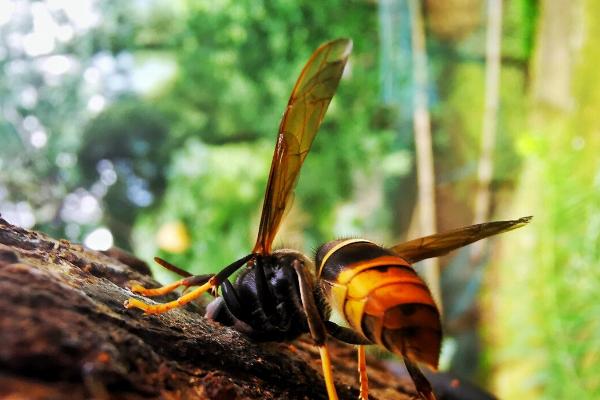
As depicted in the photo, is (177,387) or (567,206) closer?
(177,387)

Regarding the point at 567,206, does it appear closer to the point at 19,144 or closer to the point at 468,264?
the point at 468,264

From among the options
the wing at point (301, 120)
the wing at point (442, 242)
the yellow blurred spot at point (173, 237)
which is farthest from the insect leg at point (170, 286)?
the yellow blurred spot at point (173, 237)

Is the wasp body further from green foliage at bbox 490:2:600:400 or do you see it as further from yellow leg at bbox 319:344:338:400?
green foliage at bbox 490:2:600:400

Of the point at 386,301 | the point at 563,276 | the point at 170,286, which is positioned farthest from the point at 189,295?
the point at 563,276

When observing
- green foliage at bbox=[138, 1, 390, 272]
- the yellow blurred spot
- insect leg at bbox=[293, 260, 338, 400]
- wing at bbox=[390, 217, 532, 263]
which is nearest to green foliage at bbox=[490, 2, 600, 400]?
wing at bbox=[390, 217, 532, 263]

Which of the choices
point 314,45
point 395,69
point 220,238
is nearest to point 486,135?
point 395,69

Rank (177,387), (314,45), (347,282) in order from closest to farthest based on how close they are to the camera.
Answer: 1. (177,387)
2. (347,282)
3. (314,45)
